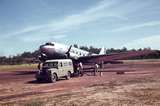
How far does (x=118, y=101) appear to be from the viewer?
15.1m

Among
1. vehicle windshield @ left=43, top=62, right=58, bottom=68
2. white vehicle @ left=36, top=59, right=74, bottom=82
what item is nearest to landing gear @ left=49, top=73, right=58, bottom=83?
white vehicle @ left=36, top=59, right=74, bottom=82

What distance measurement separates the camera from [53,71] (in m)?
28.7

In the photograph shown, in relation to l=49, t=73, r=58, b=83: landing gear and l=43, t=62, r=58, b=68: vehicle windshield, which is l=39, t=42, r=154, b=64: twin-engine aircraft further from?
l=49, t=73, r=58, b=83: landing gear

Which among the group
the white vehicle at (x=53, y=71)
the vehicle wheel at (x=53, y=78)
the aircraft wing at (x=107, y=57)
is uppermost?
the aircraft wing at (x=107, y=57)

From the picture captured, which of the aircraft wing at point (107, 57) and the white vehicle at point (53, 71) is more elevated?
the aircraft wing at point (107, 57)

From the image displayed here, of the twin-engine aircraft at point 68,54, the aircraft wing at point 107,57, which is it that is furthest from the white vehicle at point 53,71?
the aircraft wing at point 107,57

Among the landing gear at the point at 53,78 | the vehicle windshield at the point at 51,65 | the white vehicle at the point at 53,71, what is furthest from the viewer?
the vehicle windshield at the point at 51,65

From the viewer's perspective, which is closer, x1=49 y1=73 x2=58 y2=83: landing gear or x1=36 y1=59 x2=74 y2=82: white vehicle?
x1=49 y1=73 x2=58 y2=83: landing gear

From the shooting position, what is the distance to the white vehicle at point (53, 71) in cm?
2841

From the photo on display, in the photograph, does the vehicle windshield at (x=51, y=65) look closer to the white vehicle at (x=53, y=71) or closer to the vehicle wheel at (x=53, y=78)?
the white vehicle at (x=53, y=71)

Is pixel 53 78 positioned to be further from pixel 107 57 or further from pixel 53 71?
pixel 107 57

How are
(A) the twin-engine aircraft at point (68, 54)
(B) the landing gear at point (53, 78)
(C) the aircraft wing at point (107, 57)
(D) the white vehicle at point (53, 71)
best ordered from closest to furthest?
(B) the landing gear at point (53, 78)
(D) the white vehicle at point (53, 71)
(A) the twin-engine aircraft at point (68, 54)
(C) the aircraft wing at point (107, 57)

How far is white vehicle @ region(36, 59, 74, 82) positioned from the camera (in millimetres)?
28406

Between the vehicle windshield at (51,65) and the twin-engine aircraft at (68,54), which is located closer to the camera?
the vehicle windshield at (51,65)
